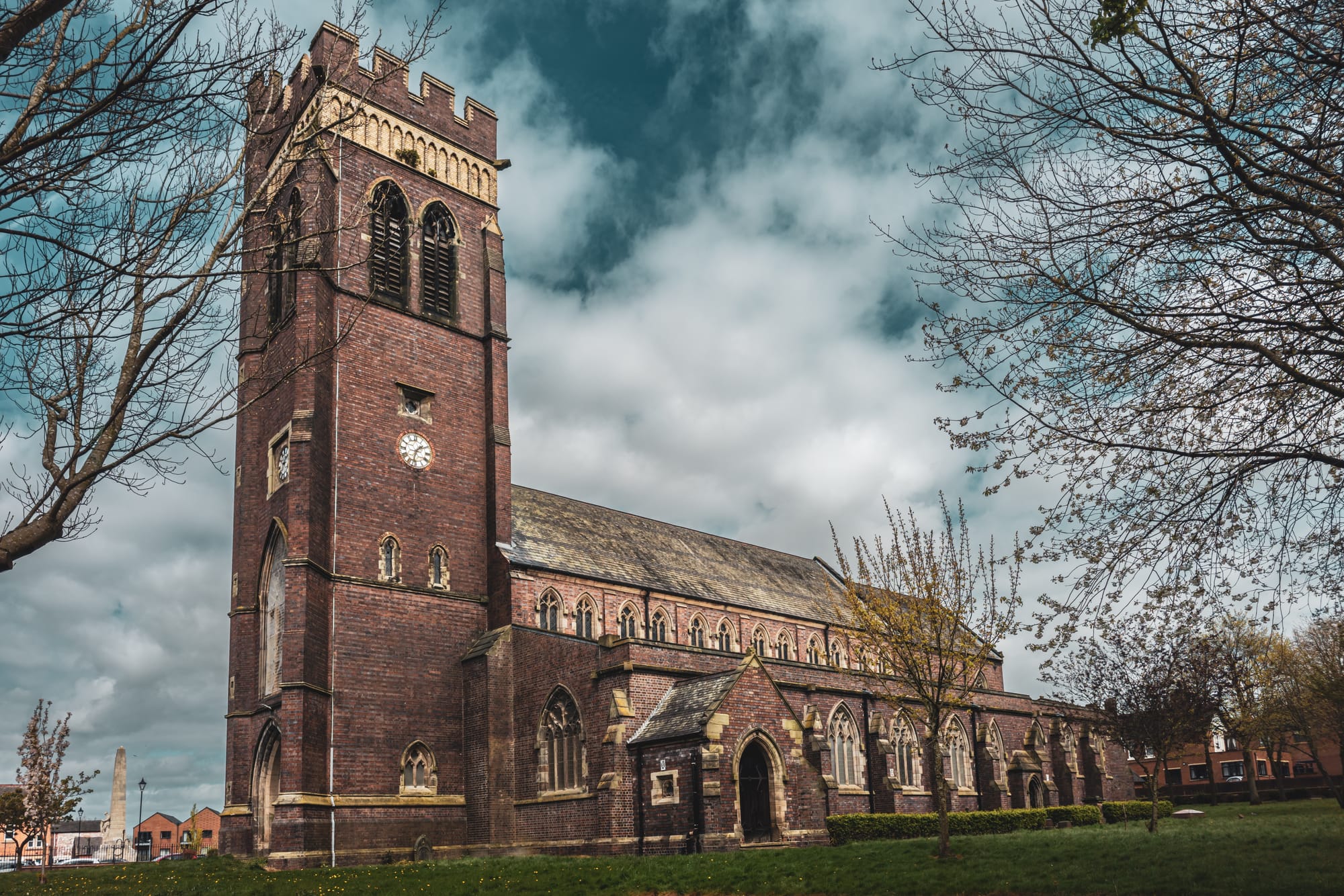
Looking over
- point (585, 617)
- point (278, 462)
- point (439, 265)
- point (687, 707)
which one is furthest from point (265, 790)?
point (439, 265)

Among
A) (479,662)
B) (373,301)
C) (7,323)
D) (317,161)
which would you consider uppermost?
(317,161)

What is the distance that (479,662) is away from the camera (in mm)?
29031

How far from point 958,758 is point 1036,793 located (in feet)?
12.7

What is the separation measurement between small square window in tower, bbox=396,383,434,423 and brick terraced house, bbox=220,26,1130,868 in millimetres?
65

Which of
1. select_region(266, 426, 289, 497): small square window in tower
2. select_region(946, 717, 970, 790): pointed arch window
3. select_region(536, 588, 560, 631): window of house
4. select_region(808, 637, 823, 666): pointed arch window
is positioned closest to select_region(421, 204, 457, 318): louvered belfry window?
select_region(266, 426, 289, 497): small square window in tower

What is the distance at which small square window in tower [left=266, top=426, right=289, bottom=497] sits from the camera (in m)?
29.7

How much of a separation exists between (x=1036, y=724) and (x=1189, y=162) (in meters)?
34.2

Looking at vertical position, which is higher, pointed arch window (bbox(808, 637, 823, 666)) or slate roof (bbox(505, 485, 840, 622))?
slate roof (bbox(505, 485, 840, 622))

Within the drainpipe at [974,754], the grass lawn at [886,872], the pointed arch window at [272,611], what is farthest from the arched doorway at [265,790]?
the drainpipe at [974,754]

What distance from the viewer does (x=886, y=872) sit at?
16.5 m

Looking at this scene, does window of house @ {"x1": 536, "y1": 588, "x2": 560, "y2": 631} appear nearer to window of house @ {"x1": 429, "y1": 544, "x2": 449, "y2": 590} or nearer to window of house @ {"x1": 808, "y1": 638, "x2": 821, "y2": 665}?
window of house @ {"x1": 429, "y1": 544, "x2": 449, "y2": 590}

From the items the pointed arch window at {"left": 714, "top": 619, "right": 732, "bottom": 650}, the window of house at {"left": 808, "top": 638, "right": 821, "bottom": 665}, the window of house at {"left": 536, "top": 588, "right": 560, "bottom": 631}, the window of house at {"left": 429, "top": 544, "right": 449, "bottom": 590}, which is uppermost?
the window of house at {"left": 429, "top": 544, "right": 449, "bottom": 590}

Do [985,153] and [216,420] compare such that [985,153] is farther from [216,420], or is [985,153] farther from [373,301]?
[373,301]

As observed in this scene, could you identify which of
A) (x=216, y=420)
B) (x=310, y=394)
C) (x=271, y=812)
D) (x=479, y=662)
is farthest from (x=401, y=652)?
→ (x=216, y=420)
